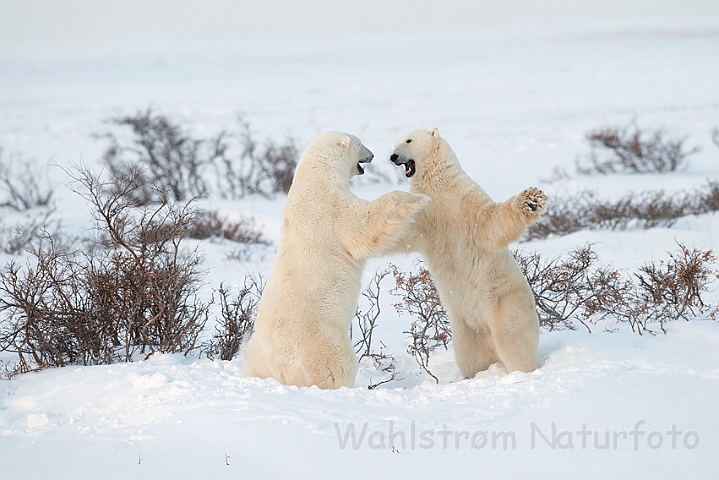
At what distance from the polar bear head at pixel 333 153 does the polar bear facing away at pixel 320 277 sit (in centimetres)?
6

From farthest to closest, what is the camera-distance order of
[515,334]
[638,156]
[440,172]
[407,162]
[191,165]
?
[638,156]
[191,165]
[407,162]
[440,172]
[515,334]

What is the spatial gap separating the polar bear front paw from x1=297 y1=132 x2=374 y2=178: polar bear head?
929 mm

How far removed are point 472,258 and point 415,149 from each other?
2.37ft

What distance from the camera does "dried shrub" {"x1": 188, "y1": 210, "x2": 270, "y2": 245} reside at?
8.98 meters

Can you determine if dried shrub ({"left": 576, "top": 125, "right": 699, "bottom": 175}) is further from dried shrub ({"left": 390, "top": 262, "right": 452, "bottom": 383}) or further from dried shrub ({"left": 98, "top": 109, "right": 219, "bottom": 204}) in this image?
dried shrub ({"left": 390, "top": 262, "right": 452, "bottom": 383})

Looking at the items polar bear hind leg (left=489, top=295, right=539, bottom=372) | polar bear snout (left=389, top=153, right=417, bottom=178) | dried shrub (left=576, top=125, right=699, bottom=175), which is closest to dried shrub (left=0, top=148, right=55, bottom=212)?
polar bear snout (left=389, top=153, right=417, bottom=178)

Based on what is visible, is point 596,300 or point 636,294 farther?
point 596,300

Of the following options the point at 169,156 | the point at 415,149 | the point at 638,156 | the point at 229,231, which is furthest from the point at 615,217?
the point at 169,156

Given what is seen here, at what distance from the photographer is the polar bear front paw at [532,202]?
149 inches

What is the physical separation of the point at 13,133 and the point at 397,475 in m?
20.0

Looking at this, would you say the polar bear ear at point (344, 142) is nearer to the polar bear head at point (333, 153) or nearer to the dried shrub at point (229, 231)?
the polar bear head at point (333, 153)

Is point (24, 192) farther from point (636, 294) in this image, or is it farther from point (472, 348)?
point (636, 294)

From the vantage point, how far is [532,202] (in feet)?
12.5

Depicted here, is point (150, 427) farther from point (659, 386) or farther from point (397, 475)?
point (659, 386)
